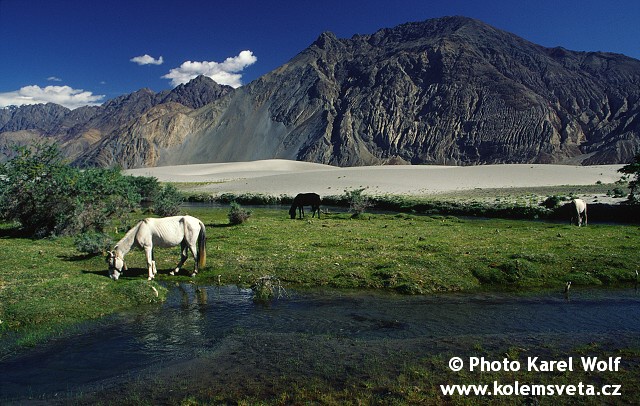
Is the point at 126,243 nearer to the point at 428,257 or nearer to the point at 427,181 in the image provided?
the point at 428,257

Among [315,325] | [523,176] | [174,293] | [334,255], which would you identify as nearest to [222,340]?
[315,325]

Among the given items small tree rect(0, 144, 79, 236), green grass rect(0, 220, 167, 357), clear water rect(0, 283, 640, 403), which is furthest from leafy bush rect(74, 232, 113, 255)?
clear water rect(0, 283, 640, 403)

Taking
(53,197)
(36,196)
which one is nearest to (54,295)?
(53,197)

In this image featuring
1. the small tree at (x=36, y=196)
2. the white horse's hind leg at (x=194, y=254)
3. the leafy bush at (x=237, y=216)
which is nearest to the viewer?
the white horse's hind leg at (x=194, y=254)

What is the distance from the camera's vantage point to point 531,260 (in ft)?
65.8

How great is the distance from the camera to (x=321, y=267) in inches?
768

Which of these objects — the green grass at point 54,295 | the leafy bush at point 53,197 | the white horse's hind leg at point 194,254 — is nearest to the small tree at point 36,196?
the leafy bush at point 53,197

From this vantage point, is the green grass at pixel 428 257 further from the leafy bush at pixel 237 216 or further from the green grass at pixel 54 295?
the leafy bush at pixel 237 216

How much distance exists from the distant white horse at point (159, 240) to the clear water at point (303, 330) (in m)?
2.95

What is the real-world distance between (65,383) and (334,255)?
1399 cm

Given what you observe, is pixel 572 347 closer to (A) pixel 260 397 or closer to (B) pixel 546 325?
(B) pixel 546 325

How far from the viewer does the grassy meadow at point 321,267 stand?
1478 cm

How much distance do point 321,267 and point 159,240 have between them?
7161 millimetres

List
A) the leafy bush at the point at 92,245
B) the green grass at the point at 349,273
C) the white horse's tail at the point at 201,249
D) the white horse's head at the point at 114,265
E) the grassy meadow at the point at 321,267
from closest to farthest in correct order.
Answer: the green grass at the point at 349,273
the grassy meadow at the point at 321,267
the white horse's head at the point at 114,265
the white horse's tail at the point at 201,249
the leafy bush at the point at 92,245
